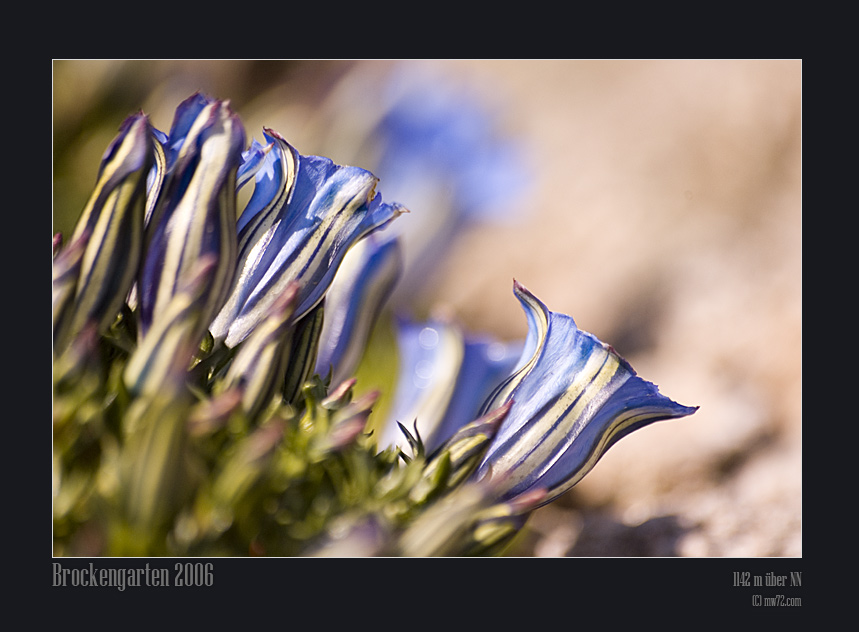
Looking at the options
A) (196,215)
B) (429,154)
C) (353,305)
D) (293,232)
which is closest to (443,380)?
(353,305)

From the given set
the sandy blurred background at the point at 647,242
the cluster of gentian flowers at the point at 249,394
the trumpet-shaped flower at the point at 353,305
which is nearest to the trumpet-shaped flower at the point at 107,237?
the cluster of gentian flowers at the point at 249,394

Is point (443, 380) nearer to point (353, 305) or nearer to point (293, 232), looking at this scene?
point (353, 305)

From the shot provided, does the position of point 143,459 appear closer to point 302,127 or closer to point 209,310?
point 209,310

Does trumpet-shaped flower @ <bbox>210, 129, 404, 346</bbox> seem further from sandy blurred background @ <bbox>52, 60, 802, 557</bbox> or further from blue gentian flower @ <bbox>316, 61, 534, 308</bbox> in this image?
blue gentian flower @ <bbox>316, 61, 534, 308</bbox>

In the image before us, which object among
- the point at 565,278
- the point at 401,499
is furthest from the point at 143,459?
the point at 565,278

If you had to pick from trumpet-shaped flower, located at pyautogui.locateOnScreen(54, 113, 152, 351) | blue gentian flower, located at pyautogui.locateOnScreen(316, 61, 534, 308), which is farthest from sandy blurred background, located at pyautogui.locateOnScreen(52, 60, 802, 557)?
trumpet-shaped flower, located at pyautogui.locateOnScreen(54, 113, 152, 351)

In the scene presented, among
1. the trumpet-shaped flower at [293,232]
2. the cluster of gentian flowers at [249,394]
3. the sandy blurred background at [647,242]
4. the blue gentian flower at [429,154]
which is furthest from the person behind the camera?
the blue gentian flower at [429,154]

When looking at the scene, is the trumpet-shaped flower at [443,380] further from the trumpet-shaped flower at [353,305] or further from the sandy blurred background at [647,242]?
the sandy blurred background at [647,242]
